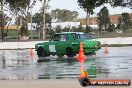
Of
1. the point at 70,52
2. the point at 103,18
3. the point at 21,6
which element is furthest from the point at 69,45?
the point at 103,18

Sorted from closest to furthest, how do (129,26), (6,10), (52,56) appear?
1. (52,56)
2. (6,10)
3. (129,26)

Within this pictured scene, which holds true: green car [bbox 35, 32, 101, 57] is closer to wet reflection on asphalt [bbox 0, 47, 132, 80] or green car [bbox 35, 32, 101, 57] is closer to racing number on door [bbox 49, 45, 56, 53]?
racing number on door [bbox 49, 45, 56, 53]

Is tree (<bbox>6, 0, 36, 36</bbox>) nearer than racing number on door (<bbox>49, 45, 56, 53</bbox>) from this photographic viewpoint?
No

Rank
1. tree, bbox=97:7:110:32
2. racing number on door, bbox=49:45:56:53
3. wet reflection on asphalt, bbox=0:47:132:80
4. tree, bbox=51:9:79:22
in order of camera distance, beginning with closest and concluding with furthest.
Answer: wet reflection on asphalt, bbox=0:47:132:80 → racing number on door, bbox=49:45:56:53 → tree, bbox=97:7:110:32 → tree, bbox=51:9:79:22

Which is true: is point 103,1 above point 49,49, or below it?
above

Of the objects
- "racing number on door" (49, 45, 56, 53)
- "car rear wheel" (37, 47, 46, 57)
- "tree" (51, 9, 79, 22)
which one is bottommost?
"car rear wheel" (37, 47, 46, 57)

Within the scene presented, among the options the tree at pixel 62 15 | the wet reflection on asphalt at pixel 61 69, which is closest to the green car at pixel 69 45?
the wet reflection on asphalt at pixel 61 69

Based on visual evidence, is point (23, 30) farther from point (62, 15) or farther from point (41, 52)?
point (62, 15)

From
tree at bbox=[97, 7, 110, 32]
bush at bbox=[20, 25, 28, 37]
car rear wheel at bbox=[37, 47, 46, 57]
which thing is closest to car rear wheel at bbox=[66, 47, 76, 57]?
car rear wheel at bbox=[37, 47, 46, 57]

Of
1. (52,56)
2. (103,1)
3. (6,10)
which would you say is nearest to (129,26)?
(6,10)

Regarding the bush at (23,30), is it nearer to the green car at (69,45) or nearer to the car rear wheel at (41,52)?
the car rear wheel at (41,52)

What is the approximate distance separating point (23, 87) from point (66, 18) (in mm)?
153723

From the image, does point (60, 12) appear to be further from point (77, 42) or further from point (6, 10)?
point (77, 42)

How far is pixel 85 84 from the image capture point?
28.9ft
